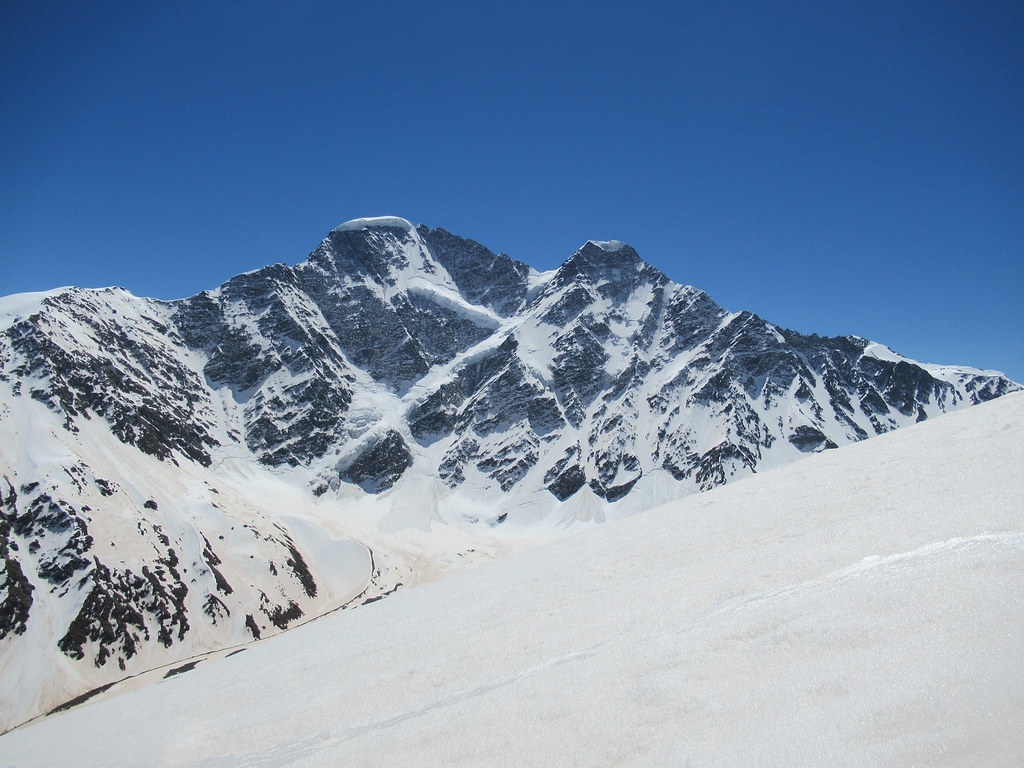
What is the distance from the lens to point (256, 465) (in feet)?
493

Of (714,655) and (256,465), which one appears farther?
(256,465)

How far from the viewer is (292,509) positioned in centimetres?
12912

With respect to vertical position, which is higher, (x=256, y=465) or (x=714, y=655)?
(x=256, y=465)

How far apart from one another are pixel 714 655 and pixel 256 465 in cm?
16327

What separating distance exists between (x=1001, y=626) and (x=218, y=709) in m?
16.7

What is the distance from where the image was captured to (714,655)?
824cm

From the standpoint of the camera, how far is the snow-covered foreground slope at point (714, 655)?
614 cm

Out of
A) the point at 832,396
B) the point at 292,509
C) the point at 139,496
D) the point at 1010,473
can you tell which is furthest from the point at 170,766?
the point at 832,396

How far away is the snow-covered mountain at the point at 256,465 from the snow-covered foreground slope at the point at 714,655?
56453 millimetres

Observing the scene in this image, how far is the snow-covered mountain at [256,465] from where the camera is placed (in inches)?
2454

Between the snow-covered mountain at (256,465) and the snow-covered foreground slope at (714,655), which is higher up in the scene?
the snow-covered mountain at (256,465)

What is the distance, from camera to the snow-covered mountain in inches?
2454

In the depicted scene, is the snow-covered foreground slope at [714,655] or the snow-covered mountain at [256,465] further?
the snow-covered mountain at [256,465]

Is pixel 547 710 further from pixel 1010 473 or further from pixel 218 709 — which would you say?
pixel 1010 473
